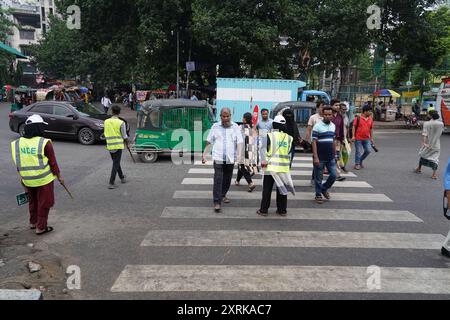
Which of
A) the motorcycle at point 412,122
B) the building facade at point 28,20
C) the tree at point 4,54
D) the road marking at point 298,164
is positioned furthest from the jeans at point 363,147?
the building facade at point 28,20

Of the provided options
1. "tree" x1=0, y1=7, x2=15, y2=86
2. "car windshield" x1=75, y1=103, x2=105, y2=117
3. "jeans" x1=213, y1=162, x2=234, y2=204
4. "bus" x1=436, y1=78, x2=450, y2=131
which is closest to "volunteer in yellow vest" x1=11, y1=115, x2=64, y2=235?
"jeans" x1=213, y1=162, x2=234, y2=204

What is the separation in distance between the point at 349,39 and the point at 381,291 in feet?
60.5

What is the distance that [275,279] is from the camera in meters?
4.66

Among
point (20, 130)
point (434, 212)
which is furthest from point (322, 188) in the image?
point (20, 130)

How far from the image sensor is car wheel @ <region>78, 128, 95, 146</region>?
48.6 feet

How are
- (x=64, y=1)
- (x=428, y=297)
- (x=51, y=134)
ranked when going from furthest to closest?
(x=64, y=1)
(x=51, y=134)
(x=428, y=297)

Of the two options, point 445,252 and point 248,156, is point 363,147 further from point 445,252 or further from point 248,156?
point 445,252

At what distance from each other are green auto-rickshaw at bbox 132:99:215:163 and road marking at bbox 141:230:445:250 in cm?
580

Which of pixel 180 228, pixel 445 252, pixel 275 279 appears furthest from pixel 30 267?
pixel 445 252

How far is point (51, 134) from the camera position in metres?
15.2

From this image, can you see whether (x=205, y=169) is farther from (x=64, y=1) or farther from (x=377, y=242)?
(x=64, y=1)

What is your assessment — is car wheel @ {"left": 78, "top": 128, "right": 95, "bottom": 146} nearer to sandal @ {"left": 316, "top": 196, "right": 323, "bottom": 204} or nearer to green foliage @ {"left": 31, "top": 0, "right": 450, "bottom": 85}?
green foliage @ {"left": 31, "top": 0, "right": 450, "bottom": 85}

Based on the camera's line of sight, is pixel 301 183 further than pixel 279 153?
Yes

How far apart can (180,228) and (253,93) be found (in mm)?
14753
